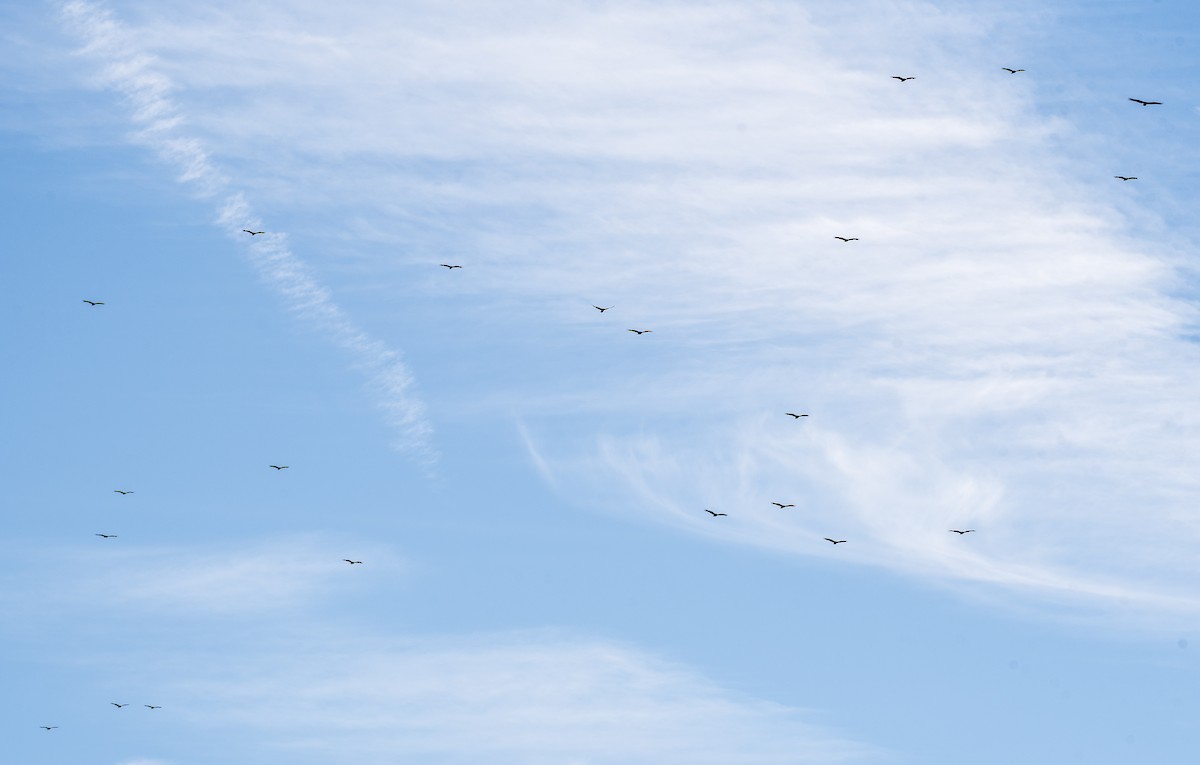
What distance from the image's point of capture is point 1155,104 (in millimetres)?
199875

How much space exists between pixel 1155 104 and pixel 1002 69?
16.3 metres

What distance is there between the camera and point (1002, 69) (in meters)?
200
